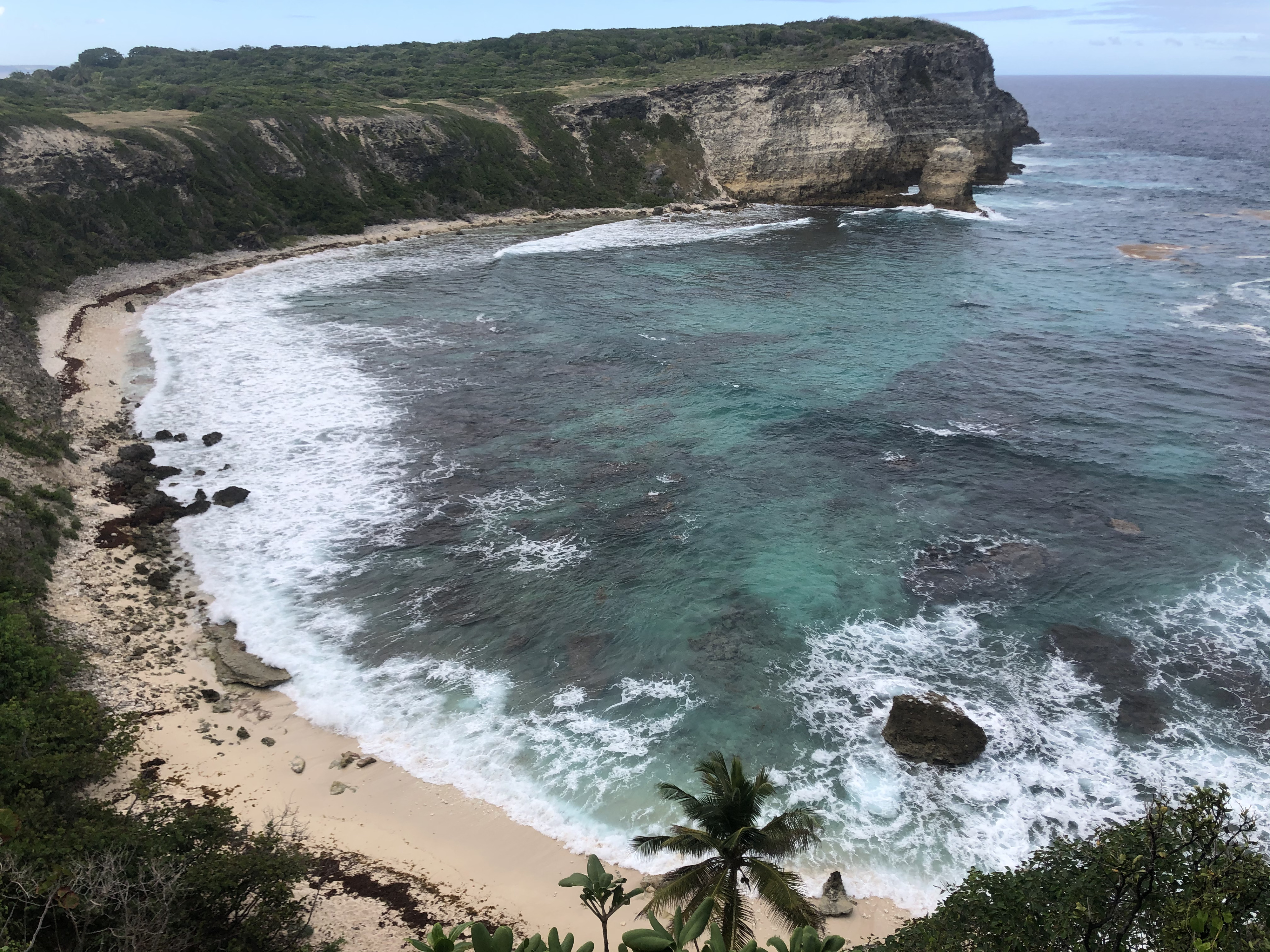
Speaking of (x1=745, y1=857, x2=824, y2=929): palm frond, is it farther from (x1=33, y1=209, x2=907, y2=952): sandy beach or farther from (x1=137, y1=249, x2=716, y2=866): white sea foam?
(x1=137, y1=249, x2=716, y2=866): white sea foam

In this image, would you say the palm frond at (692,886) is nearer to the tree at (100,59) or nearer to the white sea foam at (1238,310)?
the white sea foam at (1238,310)

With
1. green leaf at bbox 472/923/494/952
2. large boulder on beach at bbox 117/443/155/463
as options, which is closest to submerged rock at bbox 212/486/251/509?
large boulder on beach at bbox 117/443/155/463

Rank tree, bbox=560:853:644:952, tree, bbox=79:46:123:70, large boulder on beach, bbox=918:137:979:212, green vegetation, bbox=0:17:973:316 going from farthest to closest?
tree, bbox=79:46:123:70 → large boulder on beach, bbox=918:137:979:212 → green vegetation, bbox=0:17:973:316 → tree, bbox=560:853:644:952

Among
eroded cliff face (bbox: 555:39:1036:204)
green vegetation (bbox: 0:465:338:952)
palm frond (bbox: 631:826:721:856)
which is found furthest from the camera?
eroded cliff face (bbox: 555:39:1036:204)

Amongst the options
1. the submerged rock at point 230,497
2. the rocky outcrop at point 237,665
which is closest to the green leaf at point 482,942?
the rocky outcrop at point 237,665

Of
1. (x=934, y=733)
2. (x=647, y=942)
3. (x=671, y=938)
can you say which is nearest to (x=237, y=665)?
(x=671, y=938)

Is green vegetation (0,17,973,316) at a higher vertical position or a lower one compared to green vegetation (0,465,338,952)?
higher

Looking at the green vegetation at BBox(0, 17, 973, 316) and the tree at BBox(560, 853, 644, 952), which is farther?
the green vegetation at BBox(0, 17, 973, 316)

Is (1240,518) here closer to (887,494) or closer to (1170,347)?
(887,494)

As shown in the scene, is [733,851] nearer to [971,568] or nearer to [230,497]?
[971,568]
